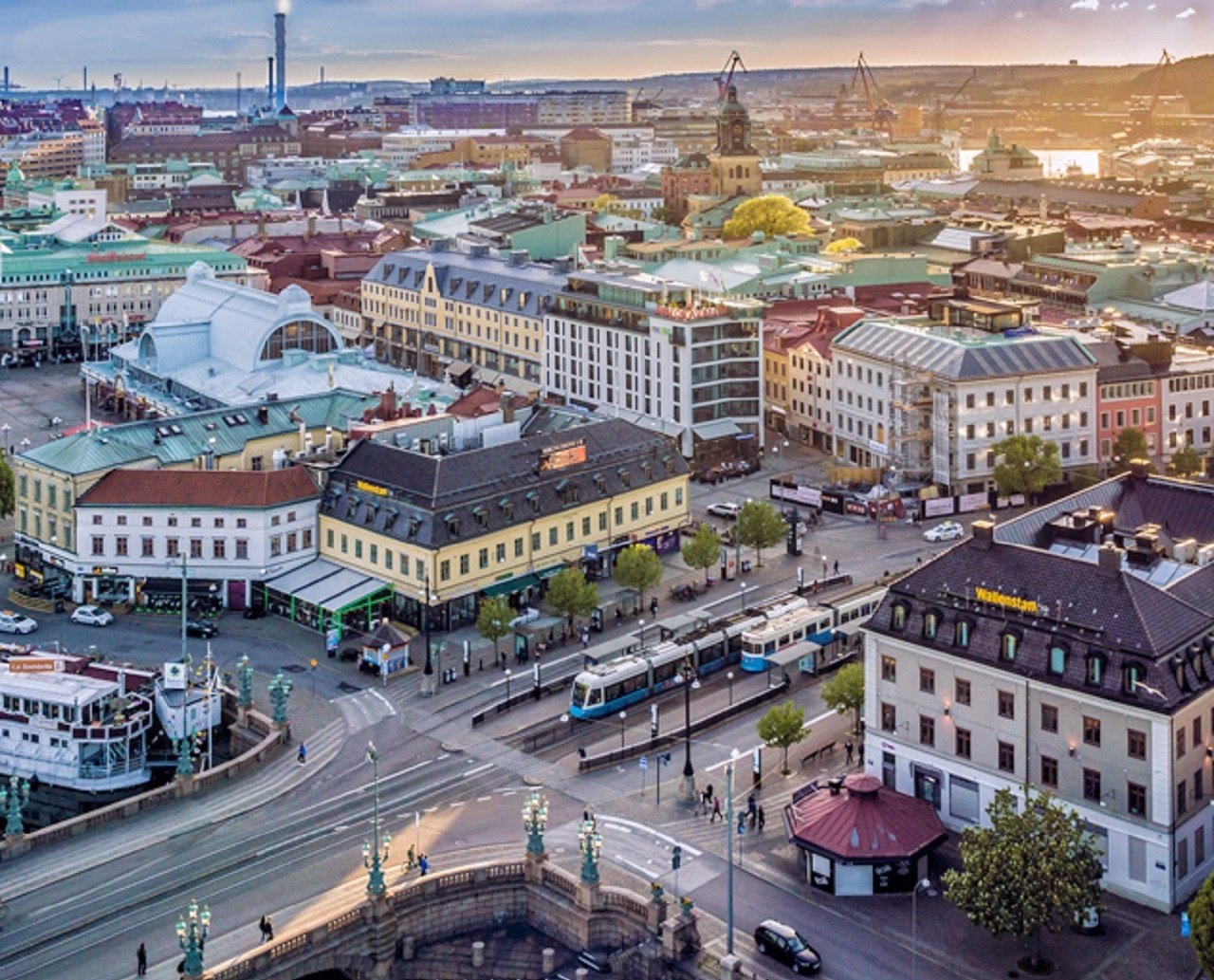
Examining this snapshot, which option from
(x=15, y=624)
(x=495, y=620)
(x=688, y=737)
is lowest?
(x=688, y=737)

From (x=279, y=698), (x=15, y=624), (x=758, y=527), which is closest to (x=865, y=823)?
(x=279, y=698)

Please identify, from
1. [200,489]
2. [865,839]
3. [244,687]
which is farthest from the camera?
[200,489]

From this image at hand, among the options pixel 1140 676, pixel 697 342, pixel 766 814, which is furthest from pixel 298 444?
pixel 1140 676

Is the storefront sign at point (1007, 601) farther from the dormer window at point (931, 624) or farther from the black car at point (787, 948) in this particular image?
the black car at point (787, 948)

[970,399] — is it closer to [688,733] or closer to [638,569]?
[638,569]

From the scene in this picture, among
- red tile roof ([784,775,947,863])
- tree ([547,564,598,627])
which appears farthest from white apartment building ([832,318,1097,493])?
red tile roof ([784,775,947,863])

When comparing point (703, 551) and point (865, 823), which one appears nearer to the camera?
point (865, 823)
